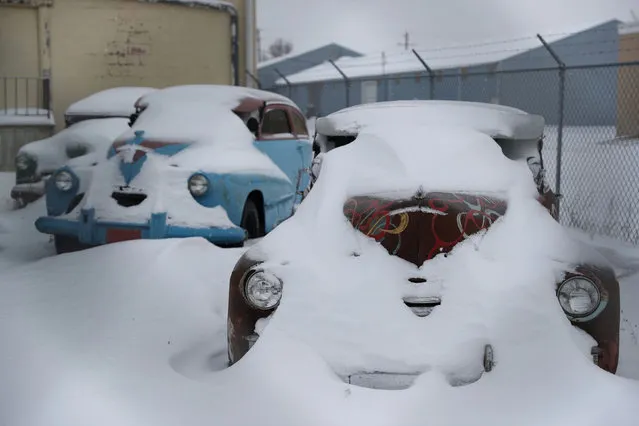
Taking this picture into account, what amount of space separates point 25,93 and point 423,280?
12.6 metres

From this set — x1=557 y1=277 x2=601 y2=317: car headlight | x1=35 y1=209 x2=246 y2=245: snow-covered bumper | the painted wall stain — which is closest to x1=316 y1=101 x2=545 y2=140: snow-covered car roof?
x1=557 y1=277 x2=601 y2=317: car headlight

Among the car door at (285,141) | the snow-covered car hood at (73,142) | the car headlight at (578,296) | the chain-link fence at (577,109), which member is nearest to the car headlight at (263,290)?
the car headlight at (578,296)

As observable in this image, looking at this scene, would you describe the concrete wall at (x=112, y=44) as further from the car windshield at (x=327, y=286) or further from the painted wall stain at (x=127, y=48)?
the car windshield at (x=327, y=286)

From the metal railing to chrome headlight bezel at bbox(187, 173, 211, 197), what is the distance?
786 centimetres

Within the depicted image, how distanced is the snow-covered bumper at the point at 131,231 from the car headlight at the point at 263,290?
3.24 meters

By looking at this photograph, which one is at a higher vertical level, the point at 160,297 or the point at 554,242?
the point at 554,242

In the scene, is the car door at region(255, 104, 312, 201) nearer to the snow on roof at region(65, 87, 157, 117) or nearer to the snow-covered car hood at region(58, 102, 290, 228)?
the snow-covered car hood at region(58, 102, 290, 228)

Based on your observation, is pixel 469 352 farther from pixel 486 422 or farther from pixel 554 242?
pixel 554 242

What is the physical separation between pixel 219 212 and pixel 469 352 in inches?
158

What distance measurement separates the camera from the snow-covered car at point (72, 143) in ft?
29.9

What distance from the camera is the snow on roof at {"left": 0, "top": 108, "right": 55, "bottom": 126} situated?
12.2 m

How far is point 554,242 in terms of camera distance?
11.3 feet

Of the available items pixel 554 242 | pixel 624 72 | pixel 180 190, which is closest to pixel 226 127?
pixel 180 190

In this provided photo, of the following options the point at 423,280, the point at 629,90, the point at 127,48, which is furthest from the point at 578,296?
the point at 629,90
